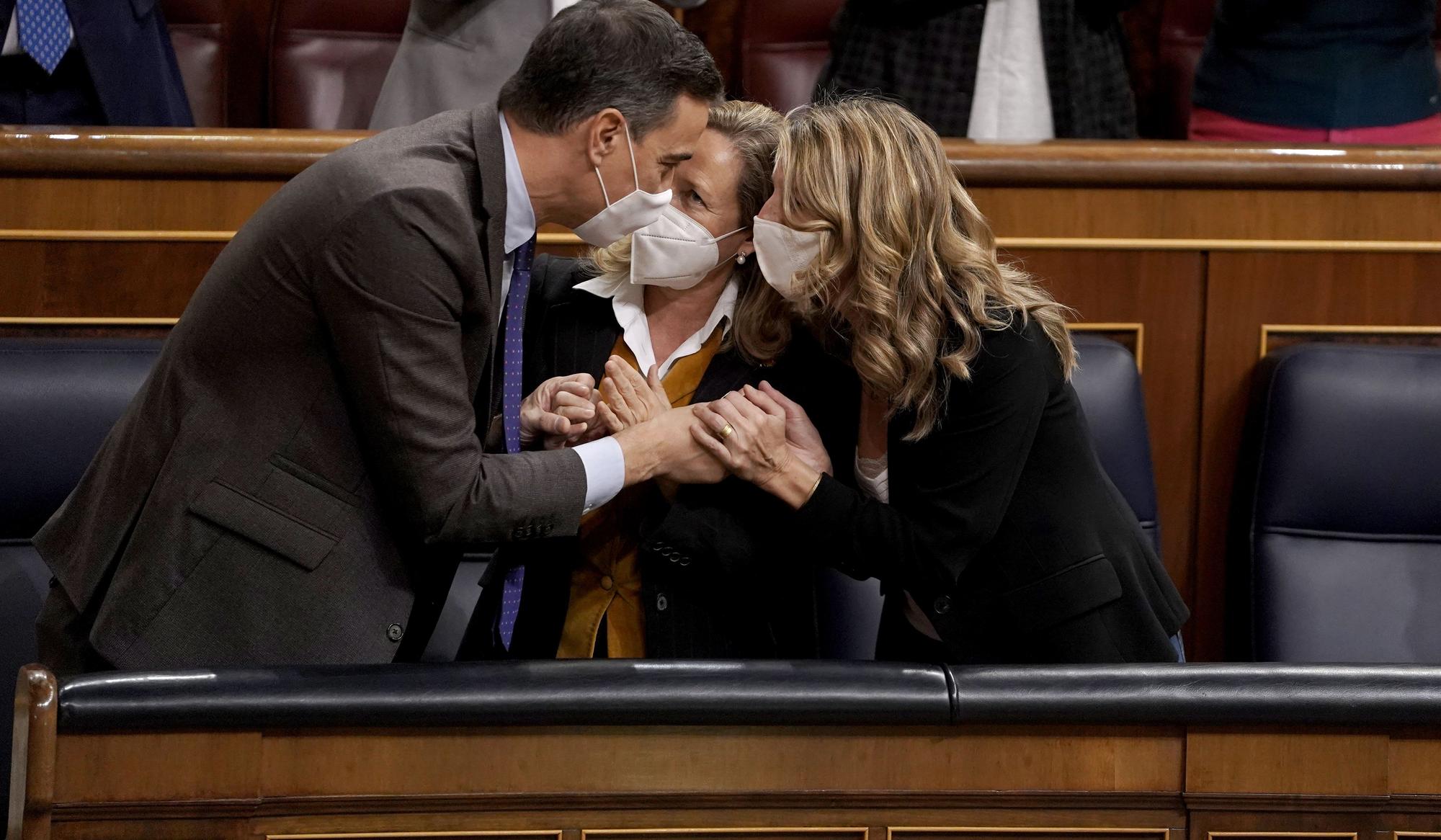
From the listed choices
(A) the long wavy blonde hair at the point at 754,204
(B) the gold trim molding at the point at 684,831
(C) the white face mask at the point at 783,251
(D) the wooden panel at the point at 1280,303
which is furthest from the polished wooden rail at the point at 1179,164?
Result: (B) the gold trim molding at the point at 684,831

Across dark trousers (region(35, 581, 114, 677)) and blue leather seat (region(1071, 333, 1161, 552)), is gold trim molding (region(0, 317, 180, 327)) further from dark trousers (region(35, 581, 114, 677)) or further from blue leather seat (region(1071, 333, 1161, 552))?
blue leather seat (region(1071, 333, 1161, 552))

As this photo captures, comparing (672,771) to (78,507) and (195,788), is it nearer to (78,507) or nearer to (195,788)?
(195,788)

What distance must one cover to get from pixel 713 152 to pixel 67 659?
880 mm

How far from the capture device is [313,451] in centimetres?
141

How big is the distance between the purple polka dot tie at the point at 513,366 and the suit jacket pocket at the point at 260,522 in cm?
26

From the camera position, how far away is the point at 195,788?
1.09 meters

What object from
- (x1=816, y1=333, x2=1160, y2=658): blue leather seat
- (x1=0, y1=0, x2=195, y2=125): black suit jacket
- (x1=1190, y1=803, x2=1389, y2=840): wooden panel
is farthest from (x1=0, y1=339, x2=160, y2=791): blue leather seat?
(x1=1190, y1=803, x2=1389, y2=840): wooden panel

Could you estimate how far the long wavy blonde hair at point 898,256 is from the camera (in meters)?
1.50

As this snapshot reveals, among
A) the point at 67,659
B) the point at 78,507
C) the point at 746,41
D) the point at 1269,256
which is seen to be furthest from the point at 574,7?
the point at 746,41

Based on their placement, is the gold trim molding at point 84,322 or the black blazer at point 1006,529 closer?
the black blazer at point 1006,529

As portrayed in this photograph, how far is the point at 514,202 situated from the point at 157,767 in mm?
683

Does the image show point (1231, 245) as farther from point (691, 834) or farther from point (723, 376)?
point (691, 834)

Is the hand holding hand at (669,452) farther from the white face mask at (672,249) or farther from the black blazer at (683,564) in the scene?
the white face mask at (672,249)

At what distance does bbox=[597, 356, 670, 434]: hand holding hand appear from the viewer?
1577 mm
